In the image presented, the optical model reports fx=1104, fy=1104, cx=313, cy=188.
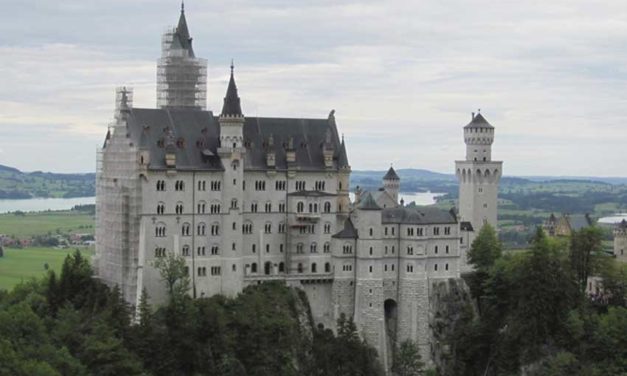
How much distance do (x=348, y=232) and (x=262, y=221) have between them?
373 inches

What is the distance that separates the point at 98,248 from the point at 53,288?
24.1 ft

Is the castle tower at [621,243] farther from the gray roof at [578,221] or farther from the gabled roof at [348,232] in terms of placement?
the gabled roof at [348,232]

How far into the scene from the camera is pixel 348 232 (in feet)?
395

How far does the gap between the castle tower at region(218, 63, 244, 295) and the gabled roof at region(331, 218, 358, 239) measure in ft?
36.1

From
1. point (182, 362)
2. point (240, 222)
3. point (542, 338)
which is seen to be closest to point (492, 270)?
point (542, 338)

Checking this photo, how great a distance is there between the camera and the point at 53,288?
117688 mm

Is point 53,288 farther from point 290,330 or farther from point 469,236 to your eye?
point 469,236

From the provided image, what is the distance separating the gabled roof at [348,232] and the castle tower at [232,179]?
433 inches

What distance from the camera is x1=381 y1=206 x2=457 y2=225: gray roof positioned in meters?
122

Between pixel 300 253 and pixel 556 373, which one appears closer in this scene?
pixel 556 373

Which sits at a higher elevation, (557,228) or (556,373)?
(557,228)

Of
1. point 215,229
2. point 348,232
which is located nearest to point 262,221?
point 215,229

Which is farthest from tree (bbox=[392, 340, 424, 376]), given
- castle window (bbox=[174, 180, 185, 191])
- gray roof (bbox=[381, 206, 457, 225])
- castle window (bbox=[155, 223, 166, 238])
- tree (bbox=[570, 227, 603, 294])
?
castle window (bbox=[174, 180, 185, 191])

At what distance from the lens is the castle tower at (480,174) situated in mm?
140625
